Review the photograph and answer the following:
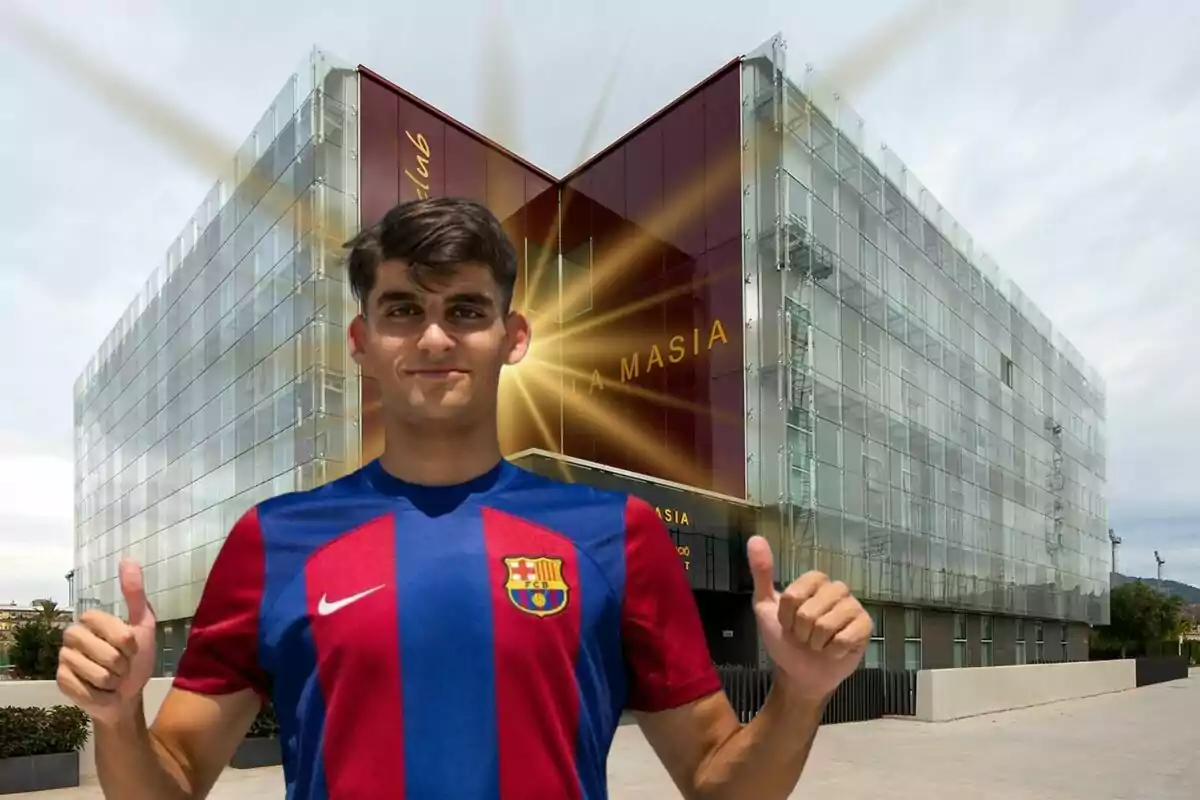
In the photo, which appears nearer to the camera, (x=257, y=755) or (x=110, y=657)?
(x=110, y=657)

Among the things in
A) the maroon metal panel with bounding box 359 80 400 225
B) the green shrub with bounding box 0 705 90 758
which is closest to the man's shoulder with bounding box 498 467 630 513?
the green shrub with bounding box 0 705 90 758

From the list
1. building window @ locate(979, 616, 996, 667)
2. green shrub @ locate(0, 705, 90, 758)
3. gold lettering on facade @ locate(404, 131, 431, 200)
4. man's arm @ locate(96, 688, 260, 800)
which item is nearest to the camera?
man's arm @ locate(96, 688, 260, 800)

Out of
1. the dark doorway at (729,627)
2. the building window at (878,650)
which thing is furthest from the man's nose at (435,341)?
the building window at (878,650)

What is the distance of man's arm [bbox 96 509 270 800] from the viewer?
1.91 metres

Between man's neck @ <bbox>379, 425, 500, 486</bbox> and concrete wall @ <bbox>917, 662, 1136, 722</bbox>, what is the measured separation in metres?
19.6

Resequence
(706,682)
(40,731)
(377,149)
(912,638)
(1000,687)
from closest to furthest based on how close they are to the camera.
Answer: (706,682), (40,731), (1000,687), (377,149), (912,638)

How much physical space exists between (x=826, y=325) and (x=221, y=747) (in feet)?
81.2

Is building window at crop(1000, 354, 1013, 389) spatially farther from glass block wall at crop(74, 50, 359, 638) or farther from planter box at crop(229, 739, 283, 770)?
planter box at crop(229, 739, 283, 770)

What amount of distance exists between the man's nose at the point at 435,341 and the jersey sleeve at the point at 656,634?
51cm

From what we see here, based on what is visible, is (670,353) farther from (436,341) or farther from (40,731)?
(436,341)

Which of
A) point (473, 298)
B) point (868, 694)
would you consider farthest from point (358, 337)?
point (868, 694)

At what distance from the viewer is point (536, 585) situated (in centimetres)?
185

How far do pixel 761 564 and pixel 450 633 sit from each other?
0.58 meters

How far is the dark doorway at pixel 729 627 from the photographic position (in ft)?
76.3
